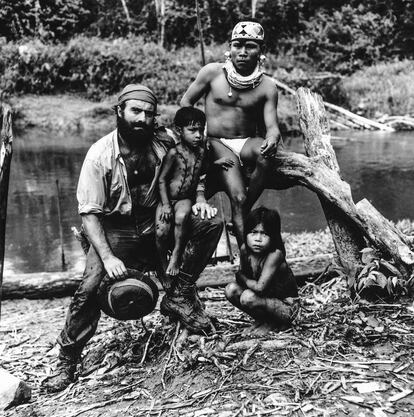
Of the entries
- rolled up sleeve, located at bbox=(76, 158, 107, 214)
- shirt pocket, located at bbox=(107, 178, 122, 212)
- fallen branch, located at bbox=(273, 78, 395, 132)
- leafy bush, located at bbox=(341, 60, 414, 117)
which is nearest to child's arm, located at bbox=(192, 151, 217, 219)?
shirt pocket, located at bbox=(107, 178, 122, 212)

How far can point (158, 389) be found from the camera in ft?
11.2

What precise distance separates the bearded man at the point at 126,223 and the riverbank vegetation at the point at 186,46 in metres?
12.1

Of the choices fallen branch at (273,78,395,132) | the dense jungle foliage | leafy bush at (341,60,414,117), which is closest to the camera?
fallen branch at (273,78,395,132)

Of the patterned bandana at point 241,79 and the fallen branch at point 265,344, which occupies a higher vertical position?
the patterned bandana at point 241,79

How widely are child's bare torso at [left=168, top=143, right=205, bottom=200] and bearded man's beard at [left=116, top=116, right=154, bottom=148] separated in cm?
21

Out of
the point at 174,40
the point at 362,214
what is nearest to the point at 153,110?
the point at 362,214

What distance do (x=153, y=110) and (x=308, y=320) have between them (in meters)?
1.68

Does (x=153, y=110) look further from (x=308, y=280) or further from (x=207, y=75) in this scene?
(x=308, y=280)

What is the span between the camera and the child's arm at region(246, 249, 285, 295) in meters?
3.64

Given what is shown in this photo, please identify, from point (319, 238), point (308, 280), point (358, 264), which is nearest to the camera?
point (358, 264)

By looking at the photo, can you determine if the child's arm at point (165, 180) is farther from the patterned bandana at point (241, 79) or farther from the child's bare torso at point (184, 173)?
the patterned bandana at point (241, 79)

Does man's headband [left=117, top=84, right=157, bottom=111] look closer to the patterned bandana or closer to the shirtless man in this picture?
the shirtless man

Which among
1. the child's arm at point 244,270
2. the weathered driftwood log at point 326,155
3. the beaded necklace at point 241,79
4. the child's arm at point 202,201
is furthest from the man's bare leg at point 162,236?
the weathered driftwood log at point 326,155

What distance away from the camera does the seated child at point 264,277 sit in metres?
3.65
